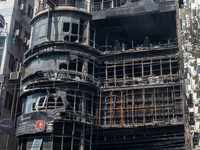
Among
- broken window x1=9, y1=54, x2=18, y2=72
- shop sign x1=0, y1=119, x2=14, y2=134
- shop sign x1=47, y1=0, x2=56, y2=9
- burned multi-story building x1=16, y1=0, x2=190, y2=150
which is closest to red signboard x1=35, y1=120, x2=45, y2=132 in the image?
burned multi-story building x1=16, y1=0, x2=190, y2=150

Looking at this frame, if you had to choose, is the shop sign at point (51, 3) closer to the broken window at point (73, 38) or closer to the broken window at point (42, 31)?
the broken window at point (42, 31)

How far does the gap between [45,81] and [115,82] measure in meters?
8.24

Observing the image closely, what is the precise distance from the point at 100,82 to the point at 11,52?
14.0 meters

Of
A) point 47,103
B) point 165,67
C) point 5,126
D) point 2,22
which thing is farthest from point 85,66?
point 2,22

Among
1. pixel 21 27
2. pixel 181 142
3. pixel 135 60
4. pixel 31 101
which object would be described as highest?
pixel 21 27

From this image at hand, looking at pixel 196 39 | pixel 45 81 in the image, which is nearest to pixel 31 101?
pixel 45 81

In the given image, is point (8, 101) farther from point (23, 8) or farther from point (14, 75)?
point (23, 8)

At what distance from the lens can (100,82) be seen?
37.2 metres

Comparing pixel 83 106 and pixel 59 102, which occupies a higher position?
pixel 59 102

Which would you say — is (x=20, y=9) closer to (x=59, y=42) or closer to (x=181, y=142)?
(x=59, y=42)

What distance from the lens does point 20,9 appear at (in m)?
45.6

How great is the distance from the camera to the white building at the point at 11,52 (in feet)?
132

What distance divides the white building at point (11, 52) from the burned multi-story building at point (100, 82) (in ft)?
14.5

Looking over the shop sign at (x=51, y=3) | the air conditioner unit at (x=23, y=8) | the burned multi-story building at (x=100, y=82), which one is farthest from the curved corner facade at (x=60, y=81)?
the air conditioner unit at (x=23, y=8)
